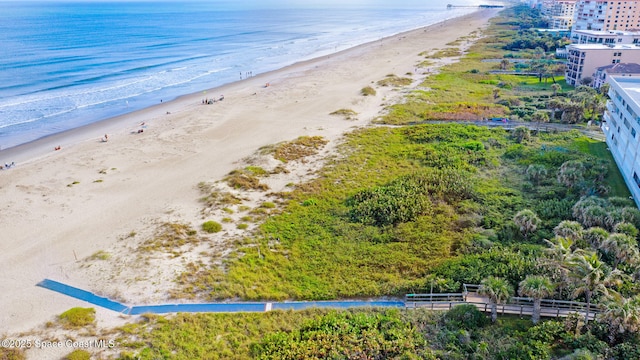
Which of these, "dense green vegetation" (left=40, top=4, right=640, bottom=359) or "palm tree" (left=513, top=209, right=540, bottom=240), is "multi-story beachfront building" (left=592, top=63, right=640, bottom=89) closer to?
"dense green vegetation" (left=40, top=4, right=640, bottom=359)

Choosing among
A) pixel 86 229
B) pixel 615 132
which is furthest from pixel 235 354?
pixel 615 132

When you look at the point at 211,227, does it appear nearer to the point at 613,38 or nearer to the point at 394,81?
the point at 394,81

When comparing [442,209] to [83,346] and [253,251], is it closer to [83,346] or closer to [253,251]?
[253,251]

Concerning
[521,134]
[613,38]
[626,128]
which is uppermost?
[613,38]

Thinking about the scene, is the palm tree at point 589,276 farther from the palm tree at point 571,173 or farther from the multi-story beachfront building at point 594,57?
the multi-story beachfront building at point 594,57

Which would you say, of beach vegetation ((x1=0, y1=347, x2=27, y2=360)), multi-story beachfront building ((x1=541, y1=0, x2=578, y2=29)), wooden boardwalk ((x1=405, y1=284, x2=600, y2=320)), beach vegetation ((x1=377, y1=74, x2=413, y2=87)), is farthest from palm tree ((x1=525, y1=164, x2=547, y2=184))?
multi-story beachfront building ((x1=541, y1=0, x2=578, y2=29))

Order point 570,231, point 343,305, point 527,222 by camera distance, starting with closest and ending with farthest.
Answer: point 343,305
point 570,231
point 527,222

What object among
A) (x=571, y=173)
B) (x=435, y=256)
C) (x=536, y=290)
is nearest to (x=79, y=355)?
(x=435, y=256)
